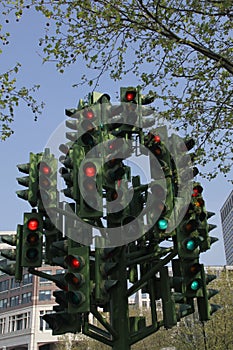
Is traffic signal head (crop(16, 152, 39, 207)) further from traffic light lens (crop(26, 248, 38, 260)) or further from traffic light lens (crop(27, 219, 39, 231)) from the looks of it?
traffic light lens (crop(26, 248, 38, 260))

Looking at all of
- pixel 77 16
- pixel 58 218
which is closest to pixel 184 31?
pixel 77 16

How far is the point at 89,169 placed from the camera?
6.37 meters

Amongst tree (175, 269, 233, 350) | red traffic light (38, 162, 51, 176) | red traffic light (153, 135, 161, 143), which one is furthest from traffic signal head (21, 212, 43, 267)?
tree (175, 269, 233, 350)

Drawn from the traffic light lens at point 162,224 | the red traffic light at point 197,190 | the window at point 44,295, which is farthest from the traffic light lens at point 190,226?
the window at point 44,295

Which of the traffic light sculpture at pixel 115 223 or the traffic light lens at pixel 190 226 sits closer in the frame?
the traffic light sculpture at pixel 115 223

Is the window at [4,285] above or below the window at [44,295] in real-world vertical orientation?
above

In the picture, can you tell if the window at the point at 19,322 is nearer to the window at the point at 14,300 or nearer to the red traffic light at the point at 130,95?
the window at the point at 14,300

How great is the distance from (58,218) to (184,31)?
5.18 m

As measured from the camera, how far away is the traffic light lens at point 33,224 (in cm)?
705

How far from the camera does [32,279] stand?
64.5 meters

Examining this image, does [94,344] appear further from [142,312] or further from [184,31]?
[184,31]

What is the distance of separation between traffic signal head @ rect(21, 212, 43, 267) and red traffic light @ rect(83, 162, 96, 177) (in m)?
1.41

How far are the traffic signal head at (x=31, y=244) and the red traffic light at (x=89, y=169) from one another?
141cm

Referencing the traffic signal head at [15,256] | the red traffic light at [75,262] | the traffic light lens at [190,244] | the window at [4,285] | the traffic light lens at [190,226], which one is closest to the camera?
the red traffic light at [75,262]
